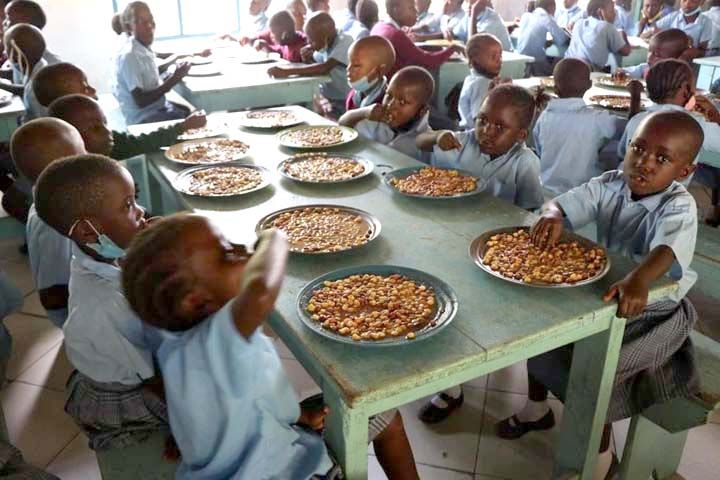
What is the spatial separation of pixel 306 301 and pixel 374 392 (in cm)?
34

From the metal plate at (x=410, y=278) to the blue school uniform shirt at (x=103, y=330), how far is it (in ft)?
1.42

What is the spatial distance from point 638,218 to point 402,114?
1327 millimetres

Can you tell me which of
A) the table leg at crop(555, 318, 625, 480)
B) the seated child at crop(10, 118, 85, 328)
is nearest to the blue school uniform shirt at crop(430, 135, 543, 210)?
the table leg at crop(555, 318, 625, 480)

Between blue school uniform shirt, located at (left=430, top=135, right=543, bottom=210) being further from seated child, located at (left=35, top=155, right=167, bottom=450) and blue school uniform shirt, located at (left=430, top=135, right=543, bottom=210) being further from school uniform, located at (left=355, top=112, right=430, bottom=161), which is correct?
seated child, located at (left=35, top=155, right=167, bottom=450)

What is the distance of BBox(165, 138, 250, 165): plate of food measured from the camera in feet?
8.36

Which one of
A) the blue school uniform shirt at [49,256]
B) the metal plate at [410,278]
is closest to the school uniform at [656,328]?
the metal plate at [410,278]

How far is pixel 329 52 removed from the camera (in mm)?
4840

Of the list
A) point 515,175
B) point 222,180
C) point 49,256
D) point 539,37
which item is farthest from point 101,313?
point 539,37

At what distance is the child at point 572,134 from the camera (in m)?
3.44

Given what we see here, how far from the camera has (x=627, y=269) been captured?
165cm

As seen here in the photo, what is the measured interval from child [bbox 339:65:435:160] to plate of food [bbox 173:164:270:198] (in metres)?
0.81

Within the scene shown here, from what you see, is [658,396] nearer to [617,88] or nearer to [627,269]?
[627,269]

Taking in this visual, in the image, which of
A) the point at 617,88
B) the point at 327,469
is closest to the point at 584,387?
the point at 327,469

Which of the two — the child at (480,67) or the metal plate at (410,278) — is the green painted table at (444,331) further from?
the child at (480,67)
